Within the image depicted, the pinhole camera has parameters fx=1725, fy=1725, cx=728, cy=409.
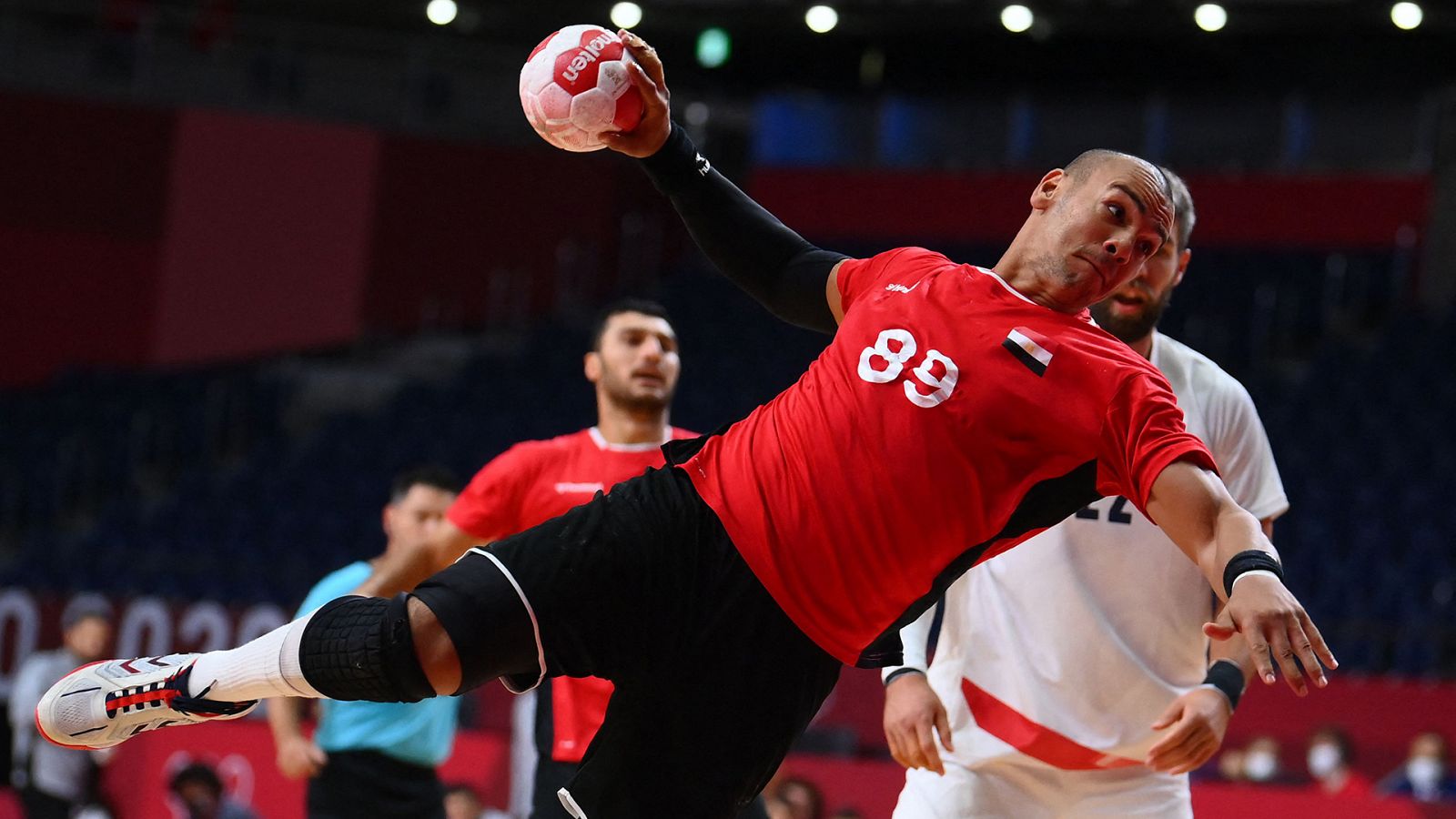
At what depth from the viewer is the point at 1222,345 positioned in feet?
60.3

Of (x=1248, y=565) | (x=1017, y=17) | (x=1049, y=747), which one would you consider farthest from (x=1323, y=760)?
(x=1017, y=17)

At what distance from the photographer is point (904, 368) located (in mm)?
3535

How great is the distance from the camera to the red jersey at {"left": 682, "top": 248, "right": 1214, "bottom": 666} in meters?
3.45

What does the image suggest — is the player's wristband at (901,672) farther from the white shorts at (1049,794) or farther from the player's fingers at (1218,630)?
the player's fingers at (1218,630)

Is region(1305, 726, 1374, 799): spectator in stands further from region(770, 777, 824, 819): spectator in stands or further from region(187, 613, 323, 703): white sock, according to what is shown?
region(187, 613, 323, 703): white sock

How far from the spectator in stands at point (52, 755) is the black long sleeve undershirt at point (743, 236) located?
25.2 ft

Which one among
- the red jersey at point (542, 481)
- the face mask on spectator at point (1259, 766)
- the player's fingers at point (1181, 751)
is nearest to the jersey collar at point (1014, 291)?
the player's fingers at point (1181, 751)

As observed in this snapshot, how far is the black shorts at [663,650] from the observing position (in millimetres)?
3453

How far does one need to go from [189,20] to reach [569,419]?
7.11 meters

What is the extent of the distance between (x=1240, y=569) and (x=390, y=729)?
4.55 m

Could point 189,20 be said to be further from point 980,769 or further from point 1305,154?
point 980,769

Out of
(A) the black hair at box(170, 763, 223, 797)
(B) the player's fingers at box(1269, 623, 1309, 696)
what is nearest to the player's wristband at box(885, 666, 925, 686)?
(B) the player's fingers at box(1269, 623, 1309, 696)


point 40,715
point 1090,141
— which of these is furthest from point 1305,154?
point 40,715

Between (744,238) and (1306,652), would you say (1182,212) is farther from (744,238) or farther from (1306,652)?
(1306,652)
